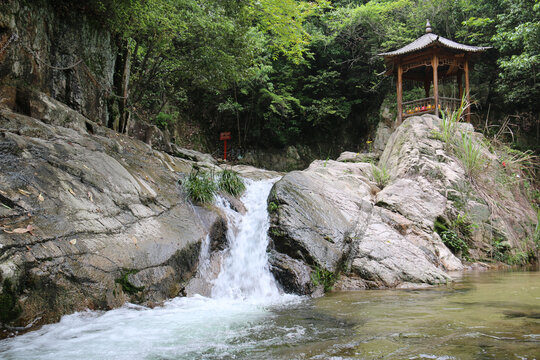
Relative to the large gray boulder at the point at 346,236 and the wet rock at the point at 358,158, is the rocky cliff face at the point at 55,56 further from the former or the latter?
the wet rock at the point at 358,158

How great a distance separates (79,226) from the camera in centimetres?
395

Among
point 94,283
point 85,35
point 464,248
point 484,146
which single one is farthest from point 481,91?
point 94,283

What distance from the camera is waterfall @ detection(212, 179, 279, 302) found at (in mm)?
5082

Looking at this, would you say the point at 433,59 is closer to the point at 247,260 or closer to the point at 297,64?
the point at 297,64

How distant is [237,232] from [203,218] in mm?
741

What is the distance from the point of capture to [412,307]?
12.1 ft

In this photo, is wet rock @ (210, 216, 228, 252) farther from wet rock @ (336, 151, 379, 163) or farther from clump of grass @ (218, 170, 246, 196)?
wet rock @ (336, 151, 379, 163)

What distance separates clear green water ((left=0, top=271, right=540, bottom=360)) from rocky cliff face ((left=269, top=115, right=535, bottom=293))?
1.14 m

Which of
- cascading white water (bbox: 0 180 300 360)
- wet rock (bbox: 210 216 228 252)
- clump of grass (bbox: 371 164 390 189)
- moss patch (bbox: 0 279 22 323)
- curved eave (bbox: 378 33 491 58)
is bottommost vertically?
cascading white water (bbox: 0 180 300 360)

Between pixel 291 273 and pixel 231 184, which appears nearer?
pixel 291 273

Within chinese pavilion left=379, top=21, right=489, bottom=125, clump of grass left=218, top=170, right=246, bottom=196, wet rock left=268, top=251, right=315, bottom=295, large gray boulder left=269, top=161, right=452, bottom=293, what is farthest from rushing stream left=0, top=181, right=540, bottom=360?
chinese pavilion left=379, top=21, right=489, bottom=125

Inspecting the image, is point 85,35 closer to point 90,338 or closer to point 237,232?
point 237,232

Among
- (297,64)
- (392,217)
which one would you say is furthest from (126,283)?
(297,64)

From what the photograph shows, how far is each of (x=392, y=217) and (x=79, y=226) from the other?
557 centimetres
